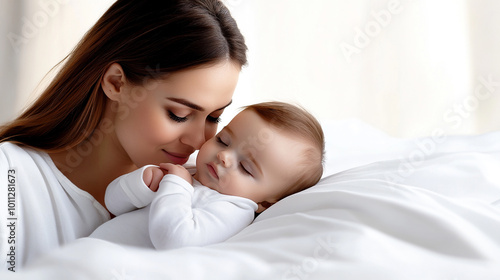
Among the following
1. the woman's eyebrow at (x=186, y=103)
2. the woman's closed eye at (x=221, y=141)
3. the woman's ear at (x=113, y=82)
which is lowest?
the woman's closed eye at (x=221, y=141)

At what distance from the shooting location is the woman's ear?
1.47 m

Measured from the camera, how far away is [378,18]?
3562mm

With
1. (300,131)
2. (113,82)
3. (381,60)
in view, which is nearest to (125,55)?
(113,82)

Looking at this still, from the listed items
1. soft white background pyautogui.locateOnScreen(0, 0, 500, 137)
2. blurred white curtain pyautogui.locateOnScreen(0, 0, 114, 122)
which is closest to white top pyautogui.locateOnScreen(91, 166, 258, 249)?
blurred white curtain pyautogui.locateOnScreen(0, 0, 114, 122)

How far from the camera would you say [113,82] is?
4.86 ft

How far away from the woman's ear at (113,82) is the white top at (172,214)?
0.30 m

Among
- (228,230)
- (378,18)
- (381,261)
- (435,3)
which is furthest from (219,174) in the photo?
(435,3)

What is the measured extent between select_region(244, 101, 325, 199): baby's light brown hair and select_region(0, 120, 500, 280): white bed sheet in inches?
7.4

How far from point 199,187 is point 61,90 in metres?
0.57

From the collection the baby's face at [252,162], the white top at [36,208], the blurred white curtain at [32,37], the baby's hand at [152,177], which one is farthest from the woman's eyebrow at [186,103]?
the blurred white curtain at [32,37]

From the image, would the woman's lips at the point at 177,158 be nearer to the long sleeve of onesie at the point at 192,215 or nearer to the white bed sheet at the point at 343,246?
the long sleeve of onesie at the point at 192,215

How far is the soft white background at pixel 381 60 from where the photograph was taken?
3430 millimetres

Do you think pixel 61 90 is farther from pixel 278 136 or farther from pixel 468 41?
pixel 468 41

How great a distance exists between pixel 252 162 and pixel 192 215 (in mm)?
252
